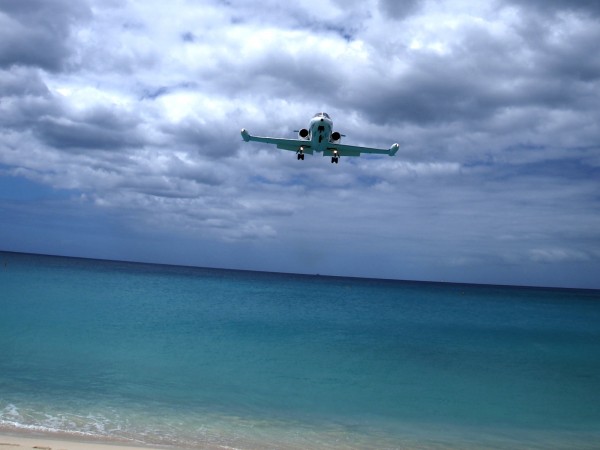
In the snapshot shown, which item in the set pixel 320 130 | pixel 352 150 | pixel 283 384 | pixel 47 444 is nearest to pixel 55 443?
pixel 47 444

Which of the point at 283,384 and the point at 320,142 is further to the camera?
the point at 320,142

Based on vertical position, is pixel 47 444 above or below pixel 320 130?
Result: below

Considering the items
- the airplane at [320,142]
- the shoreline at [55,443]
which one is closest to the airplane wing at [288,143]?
the airplane at [320,142]

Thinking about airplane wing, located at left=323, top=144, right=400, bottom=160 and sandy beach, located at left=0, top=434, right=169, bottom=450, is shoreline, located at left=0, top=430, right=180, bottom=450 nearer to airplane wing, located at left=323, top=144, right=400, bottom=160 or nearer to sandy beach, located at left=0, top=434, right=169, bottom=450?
sandy beach, located at left=0, top=434, right=169, bottom=450

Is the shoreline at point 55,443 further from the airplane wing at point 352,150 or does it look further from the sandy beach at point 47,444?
the airplane wing at point 352,150

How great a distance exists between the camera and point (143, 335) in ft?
111

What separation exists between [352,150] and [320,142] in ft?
10.4

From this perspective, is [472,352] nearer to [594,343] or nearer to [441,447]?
[594,343]

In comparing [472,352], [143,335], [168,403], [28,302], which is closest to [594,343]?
[472,352]

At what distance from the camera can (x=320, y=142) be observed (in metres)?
30.8

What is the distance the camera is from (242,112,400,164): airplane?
2978 cm

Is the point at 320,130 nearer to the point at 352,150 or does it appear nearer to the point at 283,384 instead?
the point at 352,150

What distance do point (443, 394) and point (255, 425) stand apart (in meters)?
10.0

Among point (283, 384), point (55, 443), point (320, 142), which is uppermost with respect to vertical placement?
point (320, 142)
